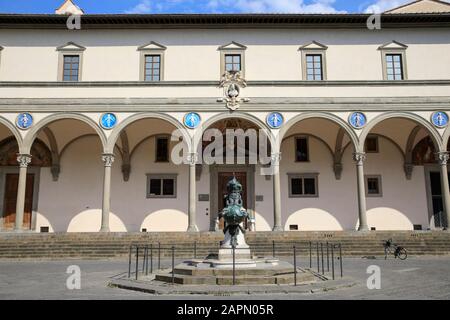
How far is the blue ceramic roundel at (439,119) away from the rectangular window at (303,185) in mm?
6316

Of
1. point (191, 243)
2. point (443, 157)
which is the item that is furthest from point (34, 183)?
point (443, 157)

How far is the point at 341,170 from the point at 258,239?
25.5 feet

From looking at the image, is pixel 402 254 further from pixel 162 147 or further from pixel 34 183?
pixel 34 183

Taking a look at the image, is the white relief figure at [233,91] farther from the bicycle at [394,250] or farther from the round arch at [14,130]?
the round arch at [14,130]

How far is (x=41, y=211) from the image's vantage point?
22.2 metres

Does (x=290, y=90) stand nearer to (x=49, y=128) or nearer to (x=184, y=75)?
(x=184, y=75)

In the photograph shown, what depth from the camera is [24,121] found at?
19.5 m

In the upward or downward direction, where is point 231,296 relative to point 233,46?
downward

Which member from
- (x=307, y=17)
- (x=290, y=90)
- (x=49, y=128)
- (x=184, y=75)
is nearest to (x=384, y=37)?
(x=307, y=17)

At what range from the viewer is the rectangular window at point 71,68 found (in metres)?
20.6

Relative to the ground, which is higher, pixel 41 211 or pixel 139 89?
pixel 139 89

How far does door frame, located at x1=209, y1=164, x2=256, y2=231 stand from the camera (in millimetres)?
22234

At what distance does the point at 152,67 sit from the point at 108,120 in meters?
3.45
